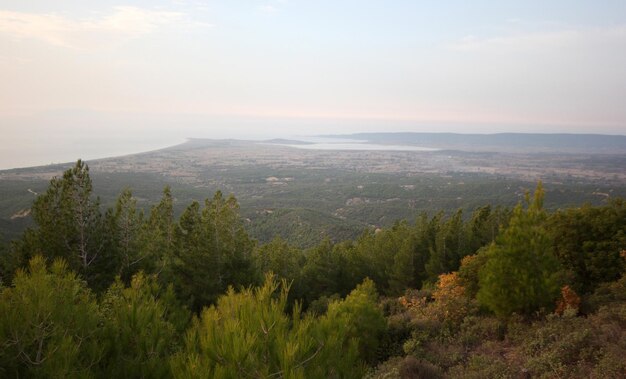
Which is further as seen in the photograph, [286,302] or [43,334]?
[286,302]

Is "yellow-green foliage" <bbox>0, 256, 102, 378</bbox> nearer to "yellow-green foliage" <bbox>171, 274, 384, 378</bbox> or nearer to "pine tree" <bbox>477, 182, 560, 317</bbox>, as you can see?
"yellow-green foliage" <bbox>171, 274, 384, 378</bbox>

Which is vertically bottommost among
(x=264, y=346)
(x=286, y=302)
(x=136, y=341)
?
(x=136, y=341)

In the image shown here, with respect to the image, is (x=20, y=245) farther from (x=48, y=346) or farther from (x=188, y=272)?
(x=48, y=346)

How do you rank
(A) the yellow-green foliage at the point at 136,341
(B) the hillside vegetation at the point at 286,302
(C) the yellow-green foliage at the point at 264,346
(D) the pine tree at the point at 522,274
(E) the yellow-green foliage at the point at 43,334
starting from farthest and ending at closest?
(D) the pine tree at the point at 522,274
(A) the yellow-green foliage at the point at 136,341
(B) the hillside vegetation at the point at 286,302
(E) the yellow-green foliage at the point at 43,334
(C) the yellow-green foliage at the point at 264,346

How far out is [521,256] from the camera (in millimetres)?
12703

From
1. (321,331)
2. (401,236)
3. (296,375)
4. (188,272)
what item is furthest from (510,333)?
(401,236)

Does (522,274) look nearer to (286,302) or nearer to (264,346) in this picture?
(286,302)

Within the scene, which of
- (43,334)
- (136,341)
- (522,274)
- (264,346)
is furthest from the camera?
(522,274)

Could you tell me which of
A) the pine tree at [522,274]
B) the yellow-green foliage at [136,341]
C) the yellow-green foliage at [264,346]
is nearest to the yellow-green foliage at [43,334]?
the yellow-green foliage at [136,341]

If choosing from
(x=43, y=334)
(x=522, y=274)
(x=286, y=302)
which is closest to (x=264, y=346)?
(x=286, y=302)

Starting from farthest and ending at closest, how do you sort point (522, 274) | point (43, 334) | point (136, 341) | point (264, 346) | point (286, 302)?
point (522, 274)
point (136, 341)
point (286, 302)
point (43, 334)
point (264, 346)

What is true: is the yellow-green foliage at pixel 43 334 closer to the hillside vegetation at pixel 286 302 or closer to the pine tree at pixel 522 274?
the hillside vegetation at pixel 286 302

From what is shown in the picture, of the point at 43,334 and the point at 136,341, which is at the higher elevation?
the point at 43,334

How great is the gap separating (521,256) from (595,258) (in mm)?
7025
